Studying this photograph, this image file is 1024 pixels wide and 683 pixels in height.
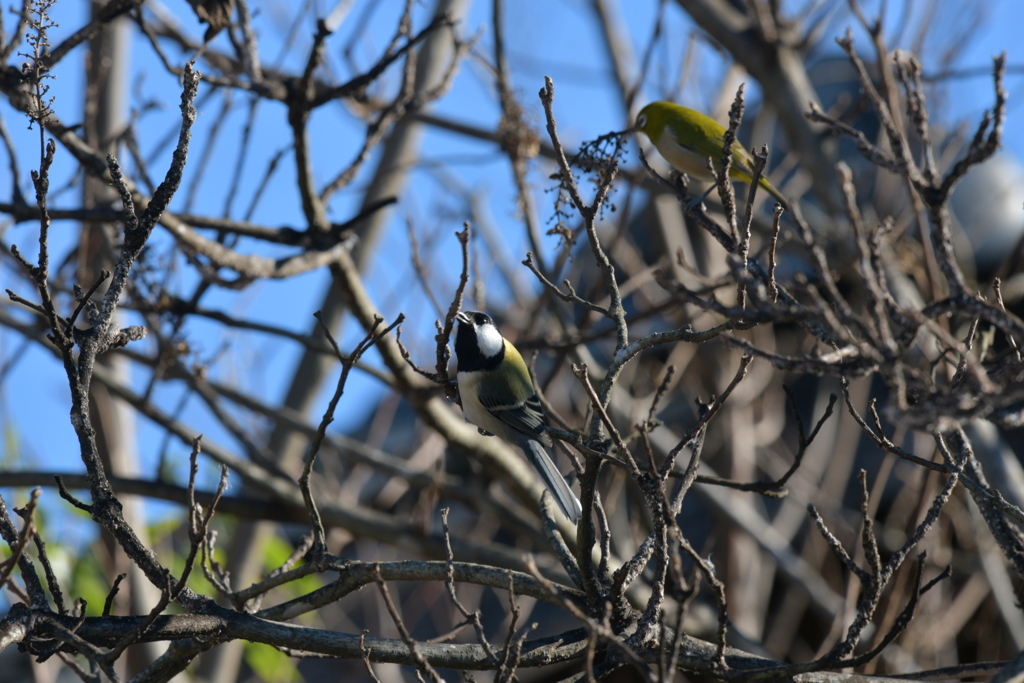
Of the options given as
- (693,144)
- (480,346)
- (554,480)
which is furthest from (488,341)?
(693,144)

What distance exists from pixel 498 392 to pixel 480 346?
259 mm

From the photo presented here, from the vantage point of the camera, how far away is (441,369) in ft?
9.18

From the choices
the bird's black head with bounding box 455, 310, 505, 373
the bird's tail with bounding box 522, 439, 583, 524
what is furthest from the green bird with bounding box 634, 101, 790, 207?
the bird's tail with bounding box 522, 439, 583, 524

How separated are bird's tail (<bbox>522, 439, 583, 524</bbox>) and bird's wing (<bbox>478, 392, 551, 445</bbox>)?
5 centimetres

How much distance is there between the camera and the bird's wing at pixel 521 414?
3391mm

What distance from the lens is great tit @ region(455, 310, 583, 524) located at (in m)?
3.40

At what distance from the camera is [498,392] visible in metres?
3.60

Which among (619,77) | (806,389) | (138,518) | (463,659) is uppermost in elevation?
(619,77)

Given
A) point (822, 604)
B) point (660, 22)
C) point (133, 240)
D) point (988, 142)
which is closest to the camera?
point (988, 142)

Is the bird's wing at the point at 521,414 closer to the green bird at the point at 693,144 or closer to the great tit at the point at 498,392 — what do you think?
the great tit at the point at 498,392

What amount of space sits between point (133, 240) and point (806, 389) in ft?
22.8

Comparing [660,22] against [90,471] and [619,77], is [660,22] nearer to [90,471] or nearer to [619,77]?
[619,77]

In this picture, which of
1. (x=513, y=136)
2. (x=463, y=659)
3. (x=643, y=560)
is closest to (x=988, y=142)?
(x=643, y=560)

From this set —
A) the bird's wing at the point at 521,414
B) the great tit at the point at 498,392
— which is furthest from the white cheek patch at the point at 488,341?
the bird's wing at the point at 521,414
